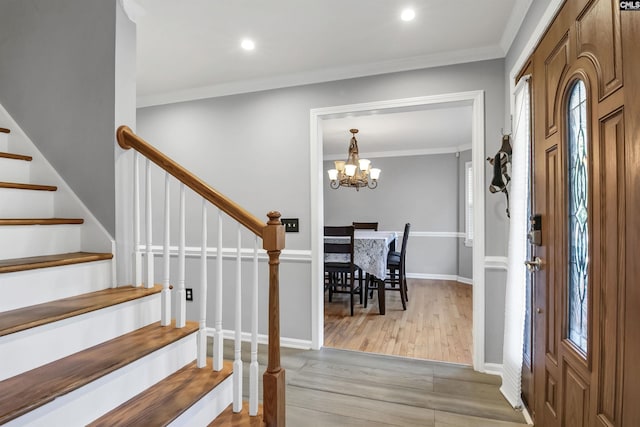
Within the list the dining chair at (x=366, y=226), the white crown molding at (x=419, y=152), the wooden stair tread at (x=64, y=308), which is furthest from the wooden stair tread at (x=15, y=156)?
the white crown molding at (x=419, y=152)

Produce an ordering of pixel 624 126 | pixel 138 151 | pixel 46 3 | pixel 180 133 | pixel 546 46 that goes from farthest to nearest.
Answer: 1. pixel 180 133
2. pixel 46 3
3. pixel 138 151
4. pixel 546 46
5. pixel 624 126

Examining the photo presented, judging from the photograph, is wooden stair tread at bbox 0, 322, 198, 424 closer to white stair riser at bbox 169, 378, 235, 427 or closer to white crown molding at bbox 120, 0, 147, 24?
white stair riser at bbox 169, 378, 235, 427

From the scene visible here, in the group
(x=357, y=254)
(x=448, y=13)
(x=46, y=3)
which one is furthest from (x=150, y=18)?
(x=357, y=254)

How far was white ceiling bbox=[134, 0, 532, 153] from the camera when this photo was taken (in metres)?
1.96

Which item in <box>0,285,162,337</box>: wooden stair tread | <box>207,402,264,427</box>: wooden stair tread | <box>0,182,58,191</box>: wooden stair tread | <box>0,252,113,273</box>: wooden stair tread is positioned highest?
<box>0,182,58,191</box>: wooden stair tread

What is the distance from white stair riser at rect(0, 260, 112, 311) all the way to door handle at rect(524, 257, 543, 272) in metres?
2.21

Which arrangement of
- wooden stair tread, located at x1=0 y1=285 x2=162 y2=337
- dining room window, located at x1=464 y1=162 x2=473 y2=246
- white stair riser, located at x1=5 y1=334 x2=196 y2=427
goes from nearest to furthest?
white stair riser, located at x1=5 y1=334 x2=196 y2=427
wooden stair tread, located at x1=0 y1=285 x2=162 y2=337
dining room window, located at x1=464 y1=162 x2=473 y2=246

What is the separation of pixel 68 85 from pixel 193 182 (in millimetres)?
978

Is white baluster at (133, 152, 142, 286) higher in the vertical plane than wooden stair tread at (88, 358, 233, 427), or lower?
higher

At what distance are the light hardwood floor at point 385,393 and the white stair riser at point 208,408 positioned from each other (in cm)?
13

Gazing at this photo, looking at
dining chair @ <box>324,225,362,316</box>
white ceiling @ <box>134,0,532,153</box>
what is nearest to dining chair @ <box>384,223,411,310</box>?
dining chair @ <box>324,225,362,316</box>

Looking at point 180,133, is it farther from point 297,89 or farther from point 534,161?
point 534,161

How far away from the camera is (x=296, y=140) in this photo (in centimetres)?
290

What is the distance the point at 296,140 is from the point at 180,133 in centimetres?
128
